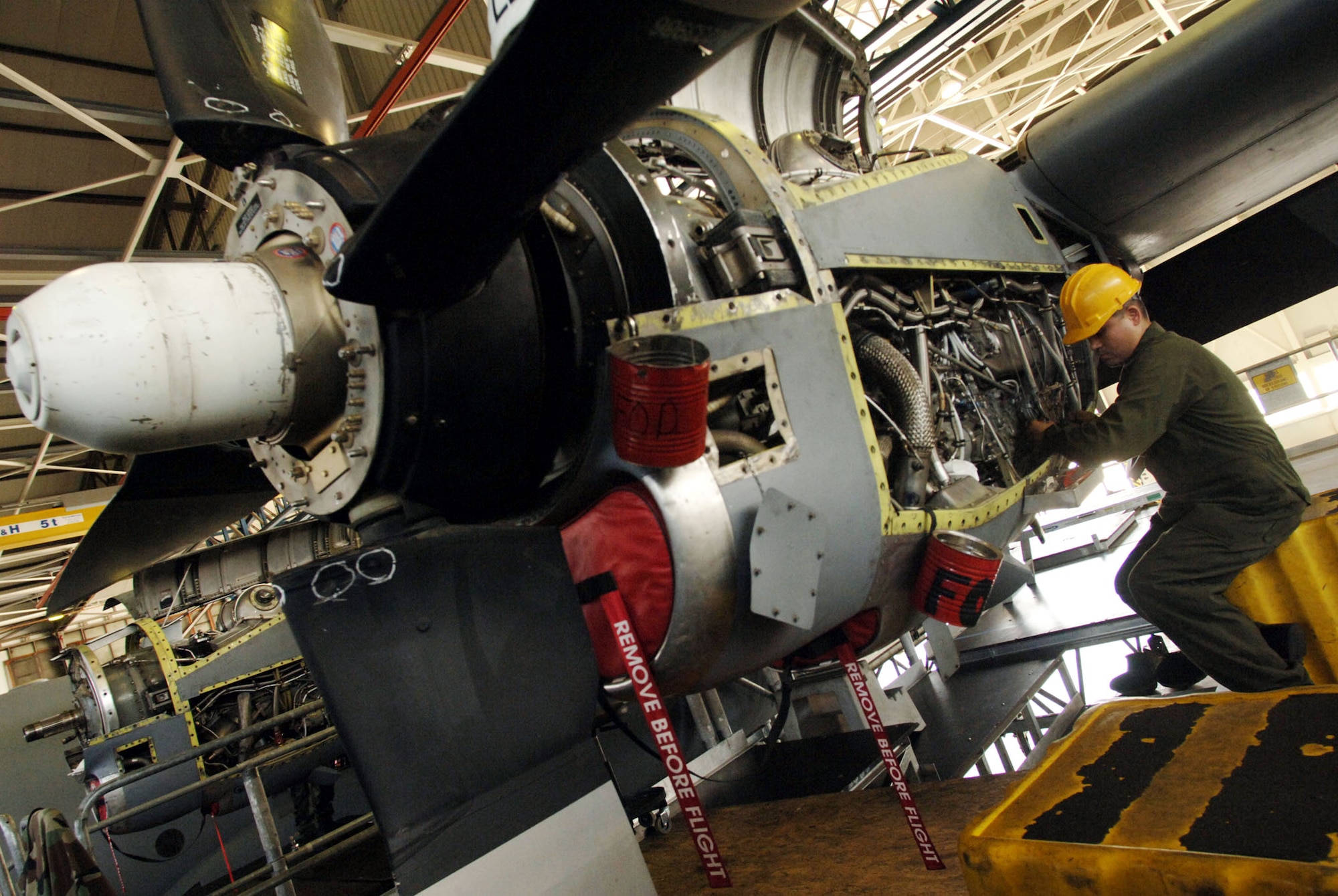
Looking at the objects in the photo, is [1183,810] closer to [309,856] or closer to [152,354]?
[152,354]

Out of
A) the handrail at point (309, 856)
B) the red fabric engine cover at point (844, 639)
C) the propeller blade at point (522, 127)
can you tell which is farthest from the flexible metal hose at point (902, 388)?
the handrail at point (309, 856)

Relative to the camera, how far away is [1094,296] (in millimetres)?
3301

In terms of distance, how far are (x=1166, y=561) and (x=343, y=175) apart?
339 cm

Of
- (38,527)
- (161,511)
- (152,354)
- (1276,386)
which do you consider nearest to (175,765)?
(161,511)

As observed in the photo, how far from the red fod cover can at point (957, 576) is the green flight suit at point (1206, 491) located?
3.72ft

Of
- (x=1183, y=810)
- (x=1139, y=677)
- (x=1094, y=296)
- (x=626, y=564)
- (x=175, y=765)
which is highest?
(x=1094, y=296)

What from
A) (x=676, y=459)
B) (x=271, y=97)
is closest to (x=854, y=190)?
(x=676, y=459)

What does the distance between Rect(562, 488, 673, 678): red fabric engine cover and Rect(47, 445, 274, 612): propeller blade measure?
1.40 m

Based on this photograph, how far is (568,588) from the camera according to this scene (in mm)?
1926

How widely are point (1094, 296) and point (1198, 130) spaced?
1.14 m

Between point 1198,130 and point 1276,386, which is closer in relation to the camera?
point 1198,130

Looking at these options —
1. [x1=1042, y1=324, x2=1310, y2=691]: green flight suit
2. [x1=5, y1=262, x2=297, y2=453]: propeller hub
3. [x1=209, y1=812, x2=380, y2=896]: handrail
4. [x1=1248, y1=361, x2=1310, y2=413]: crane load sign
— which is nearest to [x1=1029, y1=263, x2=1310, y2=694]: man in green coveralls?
[x1=1042, y1=324, x2=1310, y2=691]: green flight suit

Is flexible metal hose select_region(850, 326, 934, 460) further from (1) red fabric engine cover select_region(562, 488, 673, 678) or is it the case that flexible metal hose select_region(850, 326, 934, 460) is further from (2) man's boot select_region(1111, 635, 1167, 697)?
(2) man's boot select_region(1111, 635, 1167, 697)

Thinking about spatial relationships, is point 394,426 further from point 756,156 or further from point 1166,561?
point 1166,561
